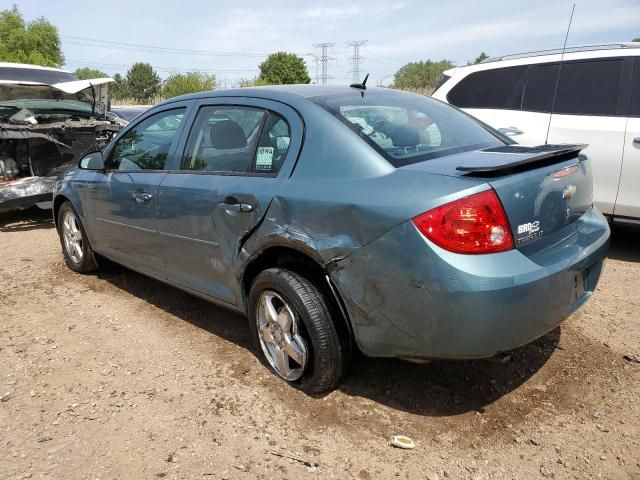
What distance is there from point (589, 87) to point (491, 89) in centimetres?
102

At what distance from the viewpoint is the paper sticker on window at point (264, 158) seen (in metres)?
2.96

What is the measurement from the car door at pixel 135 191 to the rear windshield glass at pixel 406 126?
132 centimetres

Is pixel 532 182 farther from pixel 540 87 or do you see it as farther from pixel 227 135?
pixel 540 87

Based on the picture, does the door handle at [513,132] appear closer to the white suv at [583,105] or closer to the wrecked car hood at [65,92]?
the white suv at [583,105]

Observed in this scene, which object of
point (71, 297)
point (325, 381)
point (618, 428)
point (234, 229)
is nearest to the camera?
point (618, 428)

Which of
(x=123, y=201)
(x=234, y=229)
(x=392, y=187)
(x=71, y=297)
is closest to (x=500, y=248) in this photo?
(x=392, y=187)

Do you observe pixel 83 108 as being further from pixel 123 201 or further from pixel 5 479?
pixel 5 479

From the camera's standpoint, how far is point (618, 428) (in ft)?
8.34

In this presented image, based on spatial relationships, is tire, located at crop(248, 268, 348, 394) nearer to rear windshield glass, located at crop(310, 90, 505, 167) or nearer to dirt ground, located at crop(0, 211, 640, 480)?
dirt ground, located at crop(0, 211, 640, 480)

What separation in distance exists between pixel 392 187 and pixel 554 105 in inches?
149

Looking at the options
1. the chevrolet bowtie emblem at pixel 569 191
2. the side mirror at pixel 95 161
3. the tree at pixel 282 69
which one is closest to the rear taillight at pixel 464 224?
the chevrolet bowtie emblem at pixel 569 191

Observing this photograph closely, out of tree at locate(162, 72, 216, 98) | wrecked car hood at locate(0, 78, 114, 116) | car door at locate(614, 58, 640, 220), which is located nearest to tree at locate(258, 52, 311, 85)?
tree at locate(162, 72, 216, 98)

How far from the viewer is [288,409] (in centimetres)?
281

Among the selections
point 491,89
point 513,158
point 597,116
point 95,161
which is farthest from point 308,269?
point 491,89
